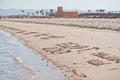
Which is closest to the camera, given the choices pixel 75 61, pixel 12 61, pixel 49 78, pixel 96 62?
pixel 49 78

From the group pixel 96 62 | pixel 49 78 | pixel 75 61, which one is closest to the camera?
pixel 49 78

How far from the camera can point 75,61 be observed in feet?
51.6

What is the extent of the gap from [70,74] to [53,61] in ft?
13.1

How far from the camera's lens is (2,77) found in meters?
13.2

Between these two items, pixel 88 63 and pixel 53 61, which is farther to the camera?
pixel 53 61

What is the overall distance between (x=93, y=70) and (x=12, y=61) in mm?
6956

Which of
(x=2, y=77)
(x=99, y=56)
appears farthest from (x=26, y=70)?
(x=99, y=56)

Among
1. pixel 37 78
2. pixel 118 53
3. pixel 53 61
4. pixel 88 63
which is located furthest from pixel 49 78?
pixel 118 53

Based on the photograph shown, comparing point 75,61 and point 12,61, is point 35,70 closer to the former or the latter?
point 75,61

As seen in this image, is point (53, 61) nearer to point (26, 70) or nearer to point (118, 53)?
point (26, 70)

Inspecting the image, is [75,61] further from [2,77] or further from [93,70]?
[2,77]

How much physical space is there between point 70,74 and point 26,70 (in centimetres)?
294

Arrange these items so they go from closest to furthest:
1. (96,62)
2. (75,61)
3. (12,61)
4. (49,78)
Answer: (49,78) → (96,62) → (75,61) → (12,61)

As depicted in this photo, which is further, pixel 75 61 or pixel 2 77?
pixel 75 61
